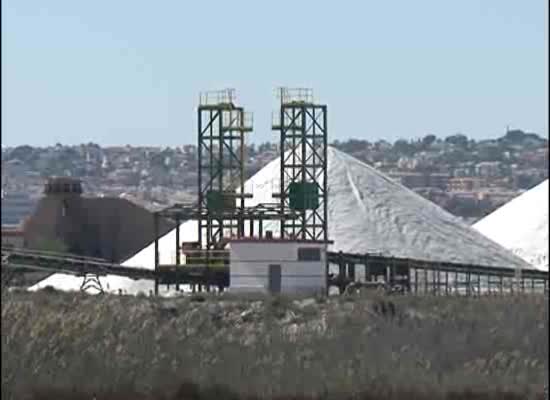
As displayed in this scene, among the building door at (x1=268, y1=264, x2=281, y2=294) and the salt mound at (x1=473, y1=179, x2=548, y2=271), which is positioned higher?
the salt mound at (x1=473, y1=179, x2=548, y2=271)

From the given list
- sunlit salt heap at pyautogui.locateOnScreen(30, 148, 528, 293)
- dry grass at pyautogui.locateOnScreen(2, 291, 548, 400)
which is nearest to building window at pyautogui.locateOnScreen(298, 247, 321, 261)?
dry grass at pyautogui.locateOnScreen(2, 291, 548, 400)

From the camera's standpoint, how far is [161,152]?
153750 millimetres

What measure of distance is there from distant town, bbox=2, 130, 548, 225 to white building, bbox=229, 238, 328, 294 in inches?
2335

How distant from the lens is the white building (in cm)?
4797

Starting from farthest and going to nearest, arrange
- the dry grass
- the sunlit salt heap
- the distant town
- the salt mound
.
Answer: the distant town → the salt mound → the sunlit salt heap → the dry grass

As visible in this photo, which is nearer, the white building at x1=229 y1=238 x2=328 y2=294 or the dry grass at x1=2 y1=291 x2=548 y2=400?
the dry grass at x1=2 y1=291 x2=548 y2=400

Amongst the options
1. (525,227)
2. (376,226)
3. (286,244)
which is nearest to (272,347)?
(286,244)

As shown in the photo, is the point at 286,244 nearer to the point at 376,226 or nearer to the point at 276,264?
the point at 276,264

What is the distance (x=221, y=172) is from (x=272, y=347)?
22925 mm

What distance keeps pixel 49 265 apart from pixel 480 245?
60.3ft

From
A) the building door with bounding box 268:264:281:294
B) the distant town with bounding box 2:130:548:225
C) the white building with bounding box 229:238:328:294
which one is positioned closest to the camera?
the white building with bounding box 229:238:328:294

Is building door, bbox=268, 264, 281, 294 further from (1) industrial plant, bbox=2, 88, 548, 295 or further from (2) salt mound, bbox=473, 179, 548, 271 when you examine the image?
(2) salt mound, bbox=473, 179, 548, 271

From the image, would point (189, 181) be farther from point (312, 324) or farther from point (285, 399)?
point (285, 399)

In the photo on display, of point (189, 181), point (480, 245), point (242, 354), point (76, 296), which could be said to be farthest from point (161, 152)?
point (242, 354)
